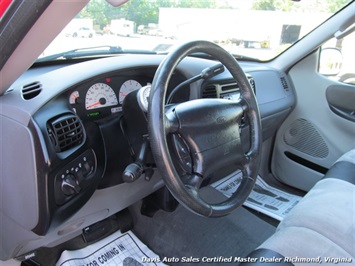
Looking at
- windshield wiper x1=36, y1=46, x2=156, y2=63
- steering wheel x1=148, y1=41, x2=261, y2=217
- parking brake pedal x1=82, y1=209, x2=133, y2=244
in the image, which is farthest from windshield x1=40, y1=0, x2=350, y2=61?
parking brake pedal x1=82, y1=209, x2=133, y2=244

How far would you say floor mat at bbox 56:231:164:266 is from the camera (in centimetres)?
158

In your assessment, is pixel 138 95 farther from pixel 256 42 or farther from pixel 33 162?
pixel 256 42

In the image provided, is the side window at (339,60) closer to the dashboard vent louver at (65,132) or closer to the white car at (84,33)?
the white car at (84,33)

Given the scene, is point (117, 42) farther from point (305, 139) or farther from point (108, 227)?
point (305, 139)

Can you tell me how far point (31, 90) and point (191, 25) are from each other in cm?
99

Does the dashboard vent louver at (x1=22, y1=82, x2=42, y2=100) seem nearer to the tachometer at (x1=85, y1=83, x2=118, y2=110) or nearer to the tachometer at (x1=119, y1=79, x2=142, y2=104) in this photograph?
the tachometer at (x1=85, y1=83, x2=118, y2=110)

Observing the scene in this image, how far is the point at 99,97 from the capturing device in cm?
127

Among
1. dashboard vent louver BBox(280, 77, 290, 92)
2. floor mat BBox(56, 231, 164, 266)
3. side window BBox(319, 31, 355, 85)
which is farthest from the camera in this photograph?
dashboard vent louver BBox(280, 77, 290, 92)

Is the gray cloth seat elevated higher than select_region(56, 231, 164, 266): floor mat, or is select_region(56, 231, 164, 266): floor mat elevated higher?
the gray cloth seat

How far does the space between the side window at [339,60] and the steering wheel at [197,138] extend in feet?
4.35

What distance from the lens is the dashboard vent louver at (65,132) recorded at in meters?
0.97

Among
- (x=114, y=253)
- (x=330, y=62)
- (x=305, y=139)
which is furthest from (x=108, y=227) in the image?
(x=330, y=62)

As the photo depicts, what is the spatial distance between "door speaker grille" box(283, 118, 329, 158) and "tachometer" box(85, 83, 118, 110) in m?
1.49

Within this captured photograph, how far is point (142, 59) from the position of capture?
4.54 feet
